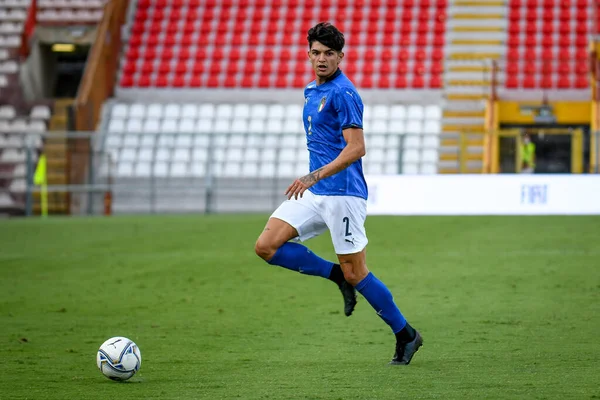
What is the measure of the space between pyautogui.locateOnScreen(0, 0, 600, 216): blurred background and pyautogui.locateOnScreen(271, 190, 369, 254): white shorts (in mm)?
14801

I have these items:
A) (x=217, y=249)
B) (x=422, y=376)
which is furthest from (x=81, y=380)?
(x=217, y=249)

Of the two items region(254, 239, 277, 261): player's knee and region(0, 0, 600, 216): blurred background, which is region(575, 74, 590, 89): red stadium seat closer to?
region(0, 0, 600, 216): blurred background

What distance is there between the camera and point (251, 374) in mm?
6297

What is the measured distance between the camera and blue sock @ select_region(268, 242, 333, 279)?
22.1ft

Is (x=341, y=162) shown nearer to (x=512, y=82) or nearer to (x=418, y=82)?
(x=512, y=82)

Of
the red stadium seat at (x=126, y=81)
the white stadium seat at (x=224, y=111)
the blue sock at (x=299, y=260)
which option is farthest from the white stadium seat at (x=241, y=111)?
the blue sock at (x=299, y=260)

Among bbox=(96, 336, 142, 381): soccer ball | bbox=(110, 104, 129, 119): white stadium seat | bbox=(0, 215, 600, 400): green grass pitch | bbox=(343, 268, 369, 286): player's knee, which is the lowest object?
bbox=(0, 215, 600, 400): green grass pitch

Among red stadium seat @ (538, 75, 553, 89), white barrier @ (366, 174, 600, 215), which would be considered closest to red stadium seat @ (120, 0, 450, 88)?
red stadium seat @ (538, 75, 553, 89)

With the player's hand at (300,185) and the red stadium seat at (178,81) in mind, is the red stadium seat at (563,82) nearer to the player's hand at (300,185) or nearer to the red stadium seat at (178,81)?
the red stadium seat at (178,81)

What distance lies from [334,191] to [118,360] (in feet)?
5.27

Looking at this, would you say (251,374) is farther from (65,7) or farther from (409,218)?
(65,7)

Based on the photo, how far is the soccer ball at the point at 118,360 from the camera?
6035 mm

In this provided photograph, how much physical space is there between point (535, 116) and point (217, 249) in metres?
12.4

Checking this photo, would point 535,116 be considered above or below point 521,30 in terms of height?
below
